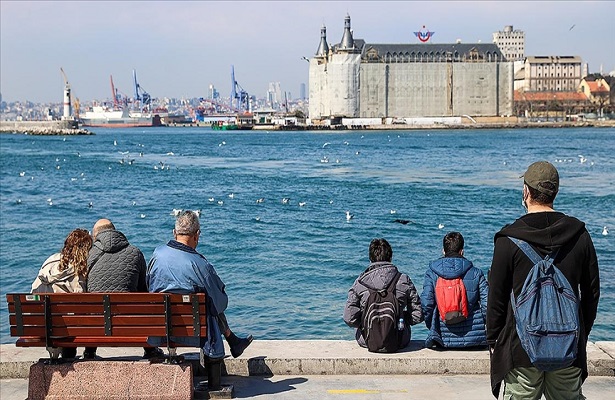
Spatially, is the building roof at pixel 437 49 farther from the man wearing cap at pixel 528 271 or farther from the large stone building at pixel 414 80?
the man wearing cap at pixel 528 271

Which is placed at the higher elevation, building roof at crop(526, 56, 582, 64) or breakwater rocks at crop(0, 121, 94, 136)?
building roof at crop(526, 56, 582, 64)

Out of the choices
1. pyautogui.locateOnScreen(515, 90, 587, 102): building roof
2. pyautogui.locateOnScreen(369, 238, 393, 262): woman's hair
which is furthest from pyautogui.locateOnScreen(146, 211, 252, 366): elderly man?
pyautogui.locateOnScreen(515, 90, 587, 102): building roof

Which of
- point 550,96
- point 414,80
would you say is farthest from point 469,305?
point 550,96

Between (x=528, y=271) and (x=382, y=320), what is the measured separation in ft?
8.02

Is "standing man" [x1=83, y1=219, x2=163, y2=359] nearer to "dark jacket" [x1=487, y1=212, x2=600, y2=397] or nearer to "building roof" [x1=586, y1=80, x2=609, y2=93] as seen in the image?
"dark jacket" [x1=487, y1=212, x2=600, y2=397]

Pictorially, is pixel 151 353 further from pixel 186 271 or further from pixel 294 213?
pixel 294 213

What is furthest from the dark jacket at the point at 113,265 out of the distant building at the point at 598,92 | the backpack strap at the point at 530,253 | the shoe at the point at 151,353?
the distant building at the point at 598,92

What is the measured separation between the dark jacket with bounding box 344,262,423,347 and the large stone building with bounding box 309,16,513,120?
346ft

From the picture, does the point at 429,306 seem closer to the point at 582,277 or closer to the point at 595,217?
the point at 582,277

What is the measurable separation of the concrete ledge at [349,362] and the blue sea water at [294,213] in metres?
4.81

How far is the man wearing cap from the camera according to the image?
3.44 meters

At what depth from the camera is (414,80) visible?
365ft

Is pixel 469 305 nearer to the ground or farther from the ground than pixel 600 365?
farther from the ground

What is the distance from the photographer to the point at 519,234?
3439mm
